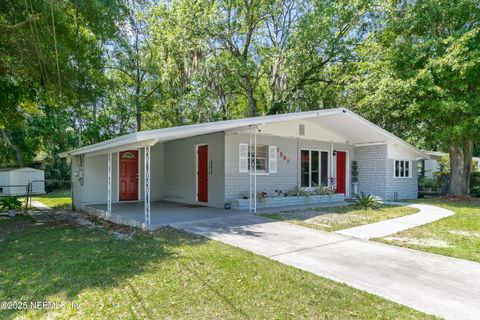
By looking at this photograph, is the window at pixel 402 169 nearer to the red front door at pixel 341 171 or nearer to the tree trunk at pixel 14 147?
the red front door at pixel 341 171

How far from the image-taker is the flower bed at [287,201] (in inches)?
387

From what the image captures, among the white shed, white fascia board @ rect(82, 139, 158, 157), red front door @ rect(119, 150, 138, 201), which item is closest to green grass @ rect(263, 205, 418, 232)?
white fascia board @ rect(82, 139, 158, 157)

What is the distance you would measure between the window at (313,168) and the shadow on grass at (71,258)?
6943mm

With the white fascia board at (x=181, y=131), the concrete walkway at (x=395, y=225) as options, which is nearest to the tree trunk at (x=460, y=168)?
the concrete walkway at (x=395, y=225)

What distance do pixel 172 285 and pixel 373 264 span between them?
9.51 feet

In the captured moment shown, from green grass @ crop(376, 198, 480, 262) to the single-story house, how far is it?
4123mm

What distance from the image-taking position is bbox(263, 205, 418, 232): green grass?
762cm

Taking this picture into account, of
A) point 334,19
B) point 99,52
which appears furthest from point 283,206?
point 334,19

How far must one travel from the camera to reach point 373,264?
4.72 meters

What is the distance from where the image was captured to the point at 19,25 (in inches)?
304

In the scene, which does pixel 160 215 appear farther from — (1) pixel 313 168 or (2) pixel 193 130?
(1) pixel 313 168

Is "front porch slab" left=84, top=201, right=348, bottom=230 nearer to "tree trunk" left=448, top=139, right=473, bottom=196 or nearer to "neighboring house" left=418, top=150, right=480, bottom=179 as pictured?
"tree trunk" left=448, top=139, right=473, bottom=196

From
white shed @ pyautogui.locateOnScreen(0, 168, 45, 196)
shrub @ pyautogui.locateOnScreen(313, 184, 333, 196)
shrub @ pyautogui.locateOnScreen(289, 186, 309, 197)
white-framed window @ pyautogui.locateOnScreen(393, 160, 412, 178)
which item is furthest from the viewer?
white shed @ pyautogui.locateOnScreen(0, 168, 45, 196)

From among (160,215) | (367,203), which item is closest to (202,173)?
(160,215)
